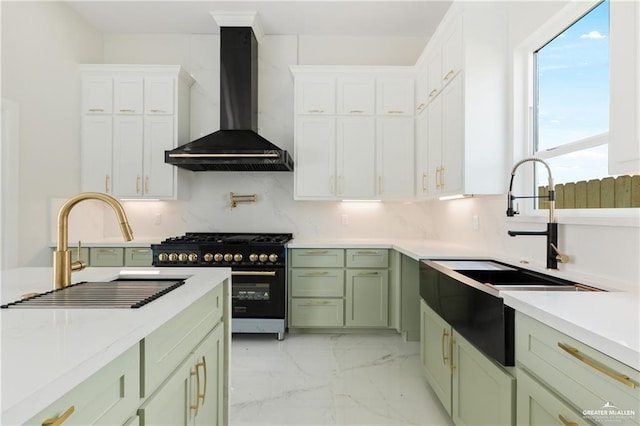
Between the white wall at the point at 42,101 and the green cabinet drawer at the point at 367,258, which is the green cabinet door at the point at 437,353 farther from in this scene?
the white wall at the point at 42,101

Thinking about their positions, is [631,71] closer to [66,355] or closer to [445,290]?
[445,290]

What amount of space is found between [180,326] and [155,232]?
10.2 ft

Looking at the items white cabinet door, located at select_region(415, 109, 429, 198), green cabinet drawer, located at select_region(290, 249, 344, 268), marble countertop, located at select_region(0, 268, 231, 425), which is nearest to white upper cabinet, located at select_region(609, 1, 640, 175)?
marble countertop, located at select_region(0, 268, 231, 425)

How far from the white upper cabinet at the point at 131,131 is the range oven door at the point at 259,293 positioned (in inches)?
46.9

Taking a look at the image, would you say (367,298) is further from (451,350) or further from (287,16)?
(287,16)

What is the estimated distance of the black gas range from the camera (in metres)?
3.24

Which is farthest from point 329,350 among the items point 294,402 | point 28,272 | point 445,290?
point 28,272

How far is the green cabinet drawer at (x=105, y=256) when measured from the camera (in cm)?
333

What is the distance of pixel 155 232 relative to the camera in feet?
13.0

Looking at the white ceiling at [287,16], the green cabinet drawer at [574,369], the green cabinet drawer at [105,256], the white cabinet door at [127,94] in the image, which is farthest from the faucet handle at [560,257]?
the white cabinet door at [127,94]

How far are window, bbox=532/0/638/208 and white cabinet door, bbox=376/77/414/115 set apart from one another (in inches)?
54.3

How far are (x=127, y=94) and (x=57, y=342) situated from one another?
3495 mm

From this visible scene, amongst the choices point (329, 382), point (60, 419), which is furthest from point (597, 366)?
point (329, 382)

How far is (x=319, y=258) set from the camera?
3.38 m
